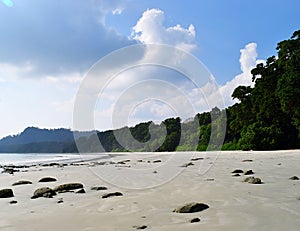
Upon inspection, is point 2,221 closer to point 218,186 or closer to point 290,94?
point 218,186

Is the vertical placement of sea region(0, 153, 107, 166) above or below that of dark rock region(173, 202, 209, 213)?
above

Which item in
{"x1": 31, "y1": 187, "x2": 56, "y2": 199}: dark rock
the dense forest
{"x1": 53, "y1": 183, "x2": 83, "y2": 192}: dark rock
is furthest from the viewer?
the dense forest

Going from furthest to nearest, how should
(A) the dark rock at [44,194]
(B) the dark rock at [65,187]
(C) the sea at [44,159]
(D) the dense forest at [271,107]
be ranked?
(C) the sea at [44,159]
(D) the dense forest at [271,107]
(B) the dark rock at [65,187]
(A) the dark rock at [44,194]

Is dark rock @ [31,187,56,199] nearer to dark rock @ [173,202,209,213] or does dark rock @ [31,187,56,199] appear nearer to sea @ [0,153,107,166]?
dark rock @ [173,202,209,213]

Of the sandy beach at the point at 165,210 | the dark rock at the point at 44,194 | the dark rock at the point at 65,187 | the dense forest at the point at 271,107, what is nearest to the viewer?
the sandy beach at the point at 165,210

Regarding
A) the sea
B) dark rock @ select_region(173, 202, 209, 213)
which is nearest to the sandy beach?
dark rock @ select_region(173, 202, 209, 213)

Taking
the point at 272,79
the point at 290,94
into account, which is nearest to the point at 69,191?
the point at 290,94

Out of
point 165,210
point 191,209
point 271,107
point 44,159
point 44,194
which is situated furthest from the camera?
point 44,159

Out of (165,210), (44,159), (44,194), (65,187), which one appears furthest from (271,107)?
(44,159)

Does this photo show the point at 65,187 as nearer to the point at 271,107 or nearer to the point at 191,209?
the point at 191,209

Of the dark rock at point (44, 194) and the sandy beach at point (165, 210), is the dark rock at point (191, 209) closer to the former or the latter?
the sandy beach at point (165, 210)

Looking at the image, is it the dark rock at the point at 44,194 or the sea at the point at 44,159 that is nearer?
the dark rock at the point at 44,194

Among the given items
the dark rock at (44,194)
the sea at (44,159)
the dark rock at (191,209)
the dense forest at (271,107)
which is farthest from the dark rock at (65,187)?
the sea at (44,159)

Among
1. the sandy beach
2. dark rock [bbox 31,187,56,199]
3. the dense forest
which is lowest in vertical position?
the sandy beach
